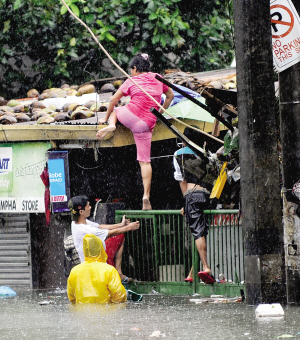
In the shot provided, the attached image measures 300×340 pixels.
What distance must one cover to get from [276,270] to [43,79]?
12.8m

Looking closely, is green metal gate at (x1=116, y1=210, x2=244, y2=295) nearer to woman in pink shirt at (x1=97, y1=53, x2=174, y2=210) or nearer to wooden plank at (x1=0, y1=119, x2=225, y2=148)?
woman in pink shirt at (x1=97, y1=53, x2=174, y2=210)

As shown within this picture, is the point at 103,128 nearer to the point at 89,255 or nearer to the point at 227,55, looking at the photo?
the point at 89,255

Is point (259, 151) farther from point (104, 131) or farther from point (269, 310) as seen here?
point (104, 131)

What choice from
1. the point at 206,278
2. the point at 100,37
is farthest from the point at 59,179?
the point at 100,37

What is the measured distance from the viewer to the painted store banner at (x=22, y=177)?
12351 mm

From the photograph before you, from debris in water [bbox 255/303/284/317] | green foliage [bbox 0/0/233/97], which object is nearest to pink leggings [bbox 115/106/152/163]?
debris in water [bbox 255/303/284/317]

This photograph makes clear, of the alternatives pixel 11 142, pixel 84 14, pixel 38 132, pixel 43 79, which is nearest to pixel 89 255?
pixel 38 132

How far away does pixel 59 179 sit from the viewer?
12000mm

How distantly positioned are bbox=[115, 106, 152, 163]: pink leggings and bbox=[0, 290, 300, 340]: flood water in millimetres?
2034

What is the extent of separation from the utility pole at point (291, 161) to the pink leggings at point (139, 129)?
2630 millimetres

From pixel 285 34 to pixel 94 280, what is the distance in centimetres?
342

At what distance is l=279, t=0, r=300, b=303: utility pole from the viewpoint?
8.92 metres

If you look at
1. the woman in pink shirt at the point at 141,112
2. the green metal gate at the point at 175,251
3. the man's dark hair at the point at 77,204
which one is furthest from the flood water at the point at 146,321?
the woman in pink shirt at the point at 141,112

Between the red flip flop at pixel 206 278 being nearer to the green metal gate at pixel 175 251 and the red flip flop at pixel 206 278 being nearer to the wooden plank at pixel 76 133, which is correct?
the green metal gate at pixel 175 251
